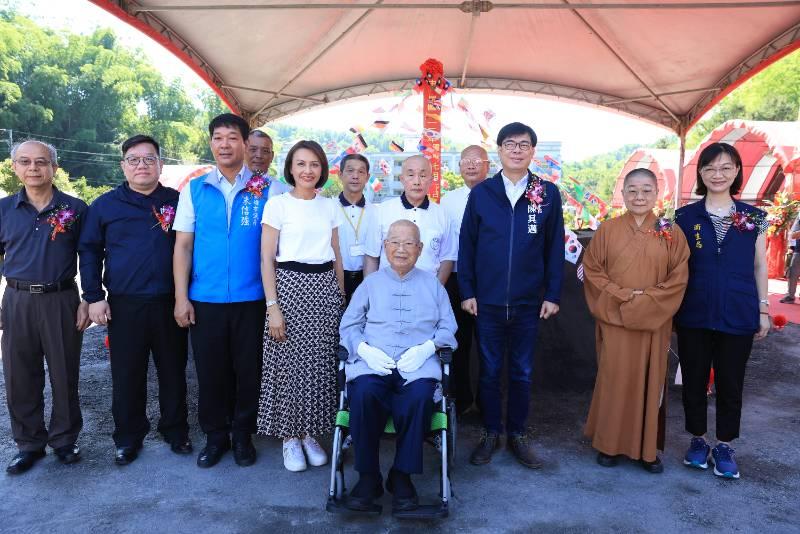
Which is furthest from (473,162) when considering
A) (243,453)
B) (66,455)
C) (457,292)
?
(66,455)

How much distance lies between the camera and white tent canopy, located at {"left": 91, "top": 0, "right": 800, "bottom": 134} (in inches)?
242

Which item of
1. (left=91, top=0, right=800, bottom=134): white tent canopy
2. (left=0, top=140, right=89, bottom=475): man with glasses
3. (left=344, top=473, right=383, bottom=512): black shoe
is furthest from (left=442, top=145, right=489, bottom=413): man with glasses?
(left=91, top=0, right=800, bottom=134): white tent canopy

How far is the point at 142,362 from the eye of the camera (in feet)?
9.76

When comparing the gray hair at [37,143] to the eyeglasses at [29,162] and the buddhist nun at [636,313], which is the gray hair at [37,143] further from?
the buddhist nun at [636,313]

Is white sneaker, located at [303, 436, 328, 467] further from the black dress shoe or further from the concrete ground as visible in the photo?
the black dress shoe

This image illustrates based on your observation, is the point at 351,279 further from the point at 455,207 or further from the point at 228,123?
the point at 228,123

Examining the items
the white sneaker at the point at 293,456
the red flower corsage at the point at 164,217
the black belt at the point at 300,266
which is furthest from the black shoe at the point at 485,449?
the red flower corsage at the point at 164,217

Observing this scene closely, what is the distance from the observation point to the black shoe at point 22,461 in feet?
9.27

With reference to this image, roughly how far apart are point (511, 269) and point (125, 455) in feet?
7.45

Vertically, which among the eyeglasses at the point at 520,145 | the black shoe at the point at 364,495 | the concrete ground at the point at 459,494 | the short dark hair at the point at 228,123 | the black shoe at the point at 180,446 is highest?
the short dark hair at the point at 228,123

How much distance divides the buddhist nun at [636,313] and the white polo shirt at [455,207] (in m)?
0.84

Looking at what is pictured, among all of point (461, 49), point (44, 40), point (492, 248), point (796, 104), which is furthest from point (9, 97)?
point (796, 104)

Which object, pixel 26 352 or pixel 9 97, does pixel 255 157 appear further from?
pixel 9 97

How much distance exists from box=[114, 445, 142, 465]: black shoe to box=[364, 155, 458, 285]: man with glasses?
1595 mm
